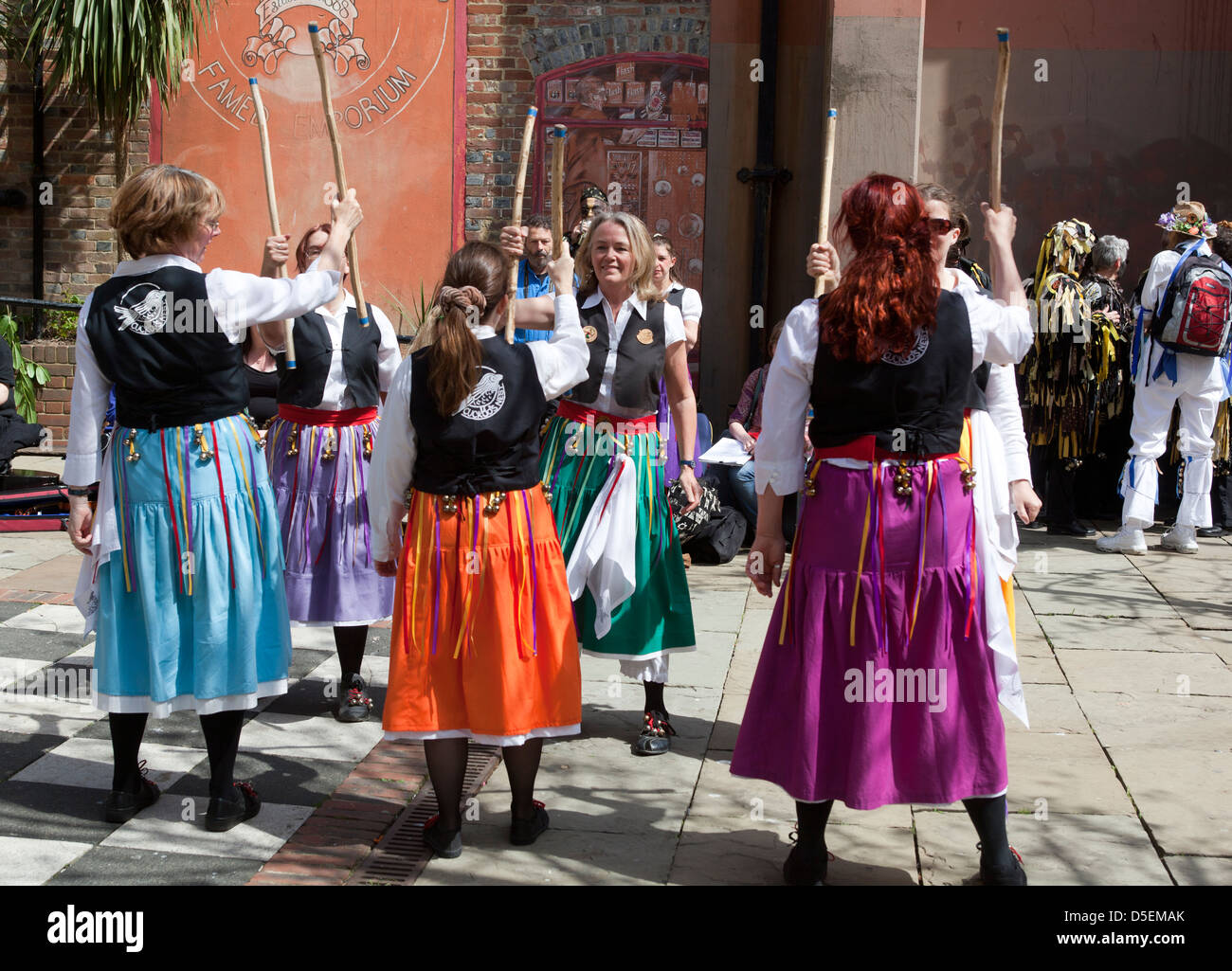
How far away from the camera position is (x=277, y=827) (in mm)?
4090

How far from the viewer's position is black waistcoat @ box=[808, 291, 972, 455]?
343 centimetres

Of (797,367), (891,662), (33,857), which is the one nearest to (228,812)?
(33,857)

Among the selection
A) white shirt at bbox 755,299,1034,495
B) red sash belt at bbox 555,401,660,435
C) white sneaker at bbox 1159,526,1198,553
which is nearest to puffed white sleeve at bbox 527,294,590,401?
white shirt at bbox 755,299,1034,495

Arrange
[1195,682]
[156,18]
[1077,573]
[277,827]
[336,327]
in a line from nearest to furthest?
[277,827] < [336,327] < [1195,682] < [1077,573] < [156,18]

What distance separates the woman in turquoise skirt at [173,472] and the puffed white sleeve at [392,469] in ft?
1.41

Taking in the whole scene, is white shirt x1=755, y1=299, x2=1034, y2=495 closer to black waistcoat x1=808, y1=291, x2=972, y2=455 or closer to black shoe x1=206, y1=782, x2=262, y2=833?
black waistcoat x1=808, y1=291, x2=972, y2=455

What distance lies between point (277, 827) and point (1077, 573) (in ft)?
16.9

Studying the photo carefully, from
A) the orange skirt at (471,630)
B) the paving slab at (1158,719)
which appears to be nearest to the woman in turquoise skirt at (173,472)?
the orange skirt at (471,630)

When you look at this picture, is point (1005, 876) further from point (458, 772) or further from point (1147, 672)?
point (1147, 672)

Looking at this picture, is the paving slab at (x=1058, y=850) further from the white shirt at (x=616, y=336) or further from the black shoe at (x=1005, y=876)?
the white shirt at (x=616, y=336)

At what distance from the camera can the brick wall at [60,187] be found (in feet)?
34.7

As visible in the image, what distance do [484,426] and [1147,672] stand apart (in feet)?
11.3
